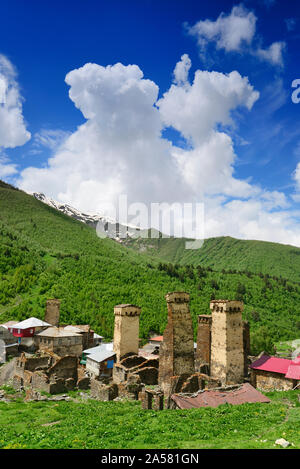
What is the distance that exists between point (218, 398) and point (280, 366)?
41.5ft

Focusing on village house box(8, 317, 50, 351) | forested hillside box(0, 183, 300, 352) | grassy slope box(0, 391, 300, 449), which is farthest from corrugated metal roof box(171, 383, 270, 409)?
forested hillside box(0, 183, 300, 352)

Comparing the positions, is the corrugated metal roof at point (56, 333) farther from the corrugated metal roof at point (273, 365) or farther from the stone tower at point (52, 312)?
the corrugated metal roof at point (273, 365)

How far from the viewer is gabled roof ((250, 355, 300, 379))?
31.0m

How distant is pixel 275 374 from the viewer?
32.3 meters

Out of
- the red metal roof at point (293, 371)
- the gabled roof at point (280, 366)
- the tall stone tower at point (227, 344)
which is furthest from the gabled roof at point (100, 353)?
the red metal roof at point (293, 371)

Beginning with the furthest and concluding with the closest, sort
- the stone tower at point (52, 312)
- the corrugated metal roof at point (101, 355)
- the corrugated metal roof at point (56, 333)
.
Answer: the stone tower at point (52, 312) → the corrugated metal roof at point (56, 333) → the corrugated metal roof at point (101, 355)

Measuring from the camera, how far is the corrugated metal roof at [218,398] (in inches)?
890

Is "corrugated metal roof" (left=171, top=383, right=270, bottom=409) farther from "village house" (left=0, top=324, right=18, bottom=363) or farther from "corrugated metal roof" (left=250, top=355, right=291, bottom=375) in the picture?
"village house" (left=0, top=324, right=18, bottom=363)

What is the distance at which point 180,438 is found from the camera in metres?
14.5

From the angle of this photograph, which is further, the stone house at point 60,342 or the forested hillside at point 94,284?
the forested hillside at point 94,284

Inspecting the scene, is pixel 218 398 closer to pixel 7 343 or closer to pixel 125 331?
pixel 125 331

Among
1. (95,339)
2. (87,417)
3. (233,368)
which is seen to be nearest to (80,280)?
(95,339)

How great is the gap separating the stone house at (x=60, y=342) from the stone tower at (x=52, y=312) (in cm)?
780
